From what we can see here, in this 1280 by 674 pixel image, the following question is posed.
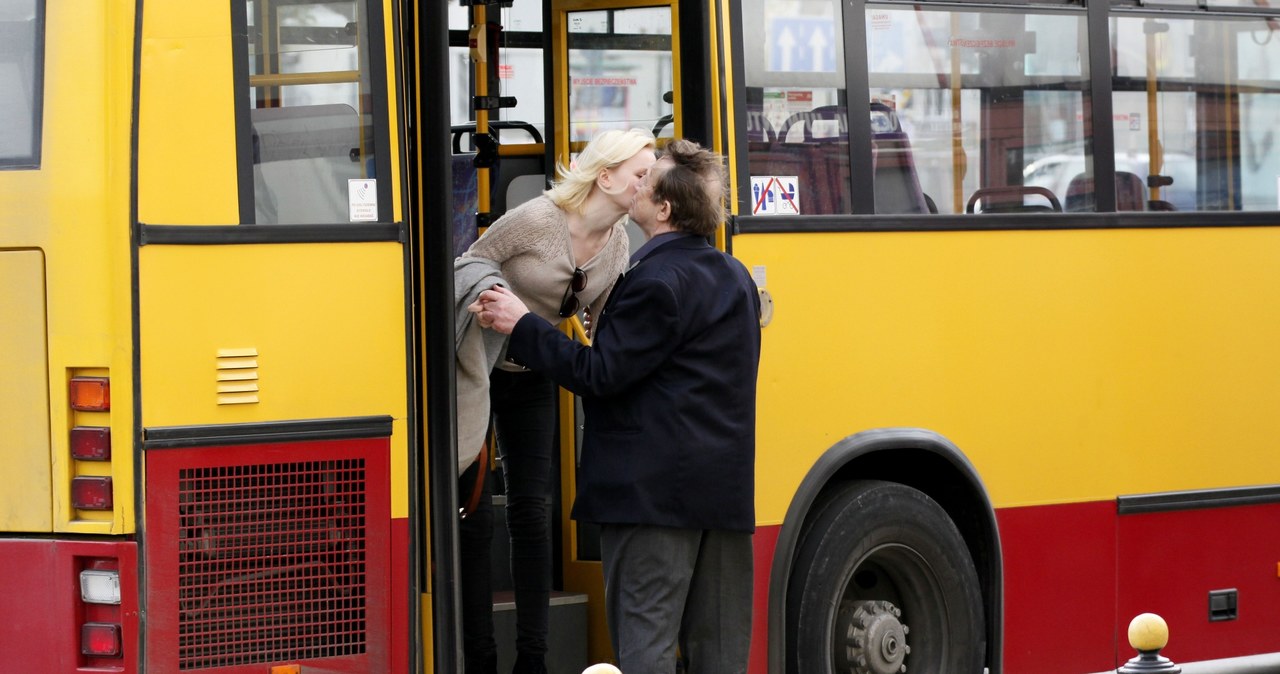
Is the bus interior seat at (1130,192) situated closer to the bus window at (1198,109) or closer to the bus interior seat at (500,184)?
the bus window at (1198,109)

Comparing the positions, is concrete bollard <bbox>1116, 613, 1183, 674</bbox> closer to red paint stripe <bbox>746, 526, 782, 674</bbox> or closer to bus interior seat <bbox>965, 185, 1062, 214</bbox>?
red paint stripe <bbox>746, 526, 782, 674</bbox>

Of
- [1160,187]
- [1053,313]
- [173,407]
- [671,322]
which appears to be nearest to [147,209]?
[173,407]

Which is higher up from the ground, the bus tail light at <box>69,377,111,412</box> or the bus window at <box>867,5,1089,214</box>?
the bus window at <box>867,5,1089,214</box>

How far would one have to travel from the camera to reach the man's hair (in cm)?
467

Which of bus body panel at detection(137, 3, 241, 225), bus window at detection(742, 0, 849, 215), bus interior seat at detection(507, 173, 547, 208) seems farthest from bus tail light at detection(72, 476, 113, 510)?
bus interior seat at detection(507, 173, 547, 208)

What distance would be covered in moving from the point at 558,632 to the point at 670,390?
5.01 feet

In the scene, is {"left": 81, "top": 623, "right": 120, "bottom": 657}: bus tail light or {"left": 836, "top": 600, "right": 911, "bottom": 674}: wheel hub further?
{"left": 836, "top": 600, "right": 911, "bottom": 674}: wheel hub

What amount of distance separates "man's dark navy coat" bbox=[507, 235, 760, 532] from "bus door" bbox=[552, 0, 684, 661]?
4.66 feet

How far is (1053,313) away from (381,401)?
2.47 metres

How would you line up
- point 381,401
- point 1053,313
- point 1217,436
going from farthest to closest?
point 1217,436 → point 1053,313 → point 381,401

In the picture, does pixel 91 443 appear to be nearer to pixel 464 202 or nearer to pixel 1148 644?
pixel 464 202

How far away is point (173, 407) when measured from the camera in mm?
4605

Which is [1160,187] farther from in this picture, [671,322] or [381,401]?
[381,401]

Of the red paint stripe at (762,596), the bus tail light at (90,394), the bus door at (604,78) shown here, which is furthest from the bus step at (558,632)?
the bus tail light at (90,394)
